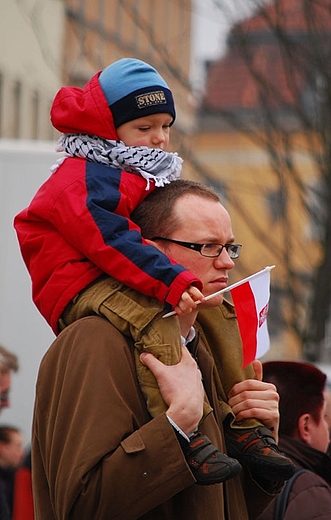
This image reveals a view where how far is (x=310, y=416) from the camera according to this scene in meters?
4.88

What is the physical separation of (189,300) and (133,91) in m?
0.74

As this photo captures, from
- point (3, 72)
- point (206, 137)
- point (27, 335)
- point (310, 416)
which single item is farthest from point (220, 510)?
point (206, 137)

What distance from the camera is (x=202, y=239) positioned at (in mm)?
3648

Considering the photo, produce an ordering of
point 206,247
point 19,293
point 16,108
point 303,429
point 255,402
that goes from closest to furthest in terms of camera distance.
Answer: point 206,247
point 255,402
point 303,429
point 19,293
point 16,108

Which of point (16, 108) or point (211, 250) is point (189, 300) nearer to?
point (211, 250)

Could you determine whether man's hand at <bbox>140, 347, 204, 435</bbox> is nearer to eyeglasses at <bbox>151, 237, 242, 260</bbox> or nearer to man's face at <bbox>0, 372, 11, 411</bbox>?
eyeglasses at <bbox>151, 237, 242, 260</bbox>

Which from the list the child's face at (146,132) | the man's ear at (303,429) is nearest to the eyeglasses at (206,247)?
the child's face at (146,132)

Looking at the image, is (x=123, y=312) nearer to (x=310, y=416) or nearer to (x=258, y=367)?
(x=258, y=367)

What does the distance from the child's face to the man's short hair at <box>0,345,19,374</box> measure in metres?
3.10

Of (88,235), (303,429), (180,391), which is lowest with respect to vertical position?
(303,429)

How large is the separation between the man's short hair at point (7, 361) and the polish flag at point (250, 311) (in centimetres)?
311

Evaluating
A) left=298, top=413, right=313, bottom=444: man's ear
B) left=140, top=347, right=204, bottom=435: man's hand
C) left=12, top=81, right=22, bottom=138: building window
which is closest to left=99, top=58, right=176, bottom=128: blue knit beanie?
left=140, top=347, right=204, bottom=435: man's hand

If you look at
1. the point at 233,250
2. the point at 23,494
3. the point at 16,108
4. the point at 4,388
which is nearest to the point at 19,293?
the point at 4,388

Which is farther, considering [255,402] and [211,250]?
[255,402]
